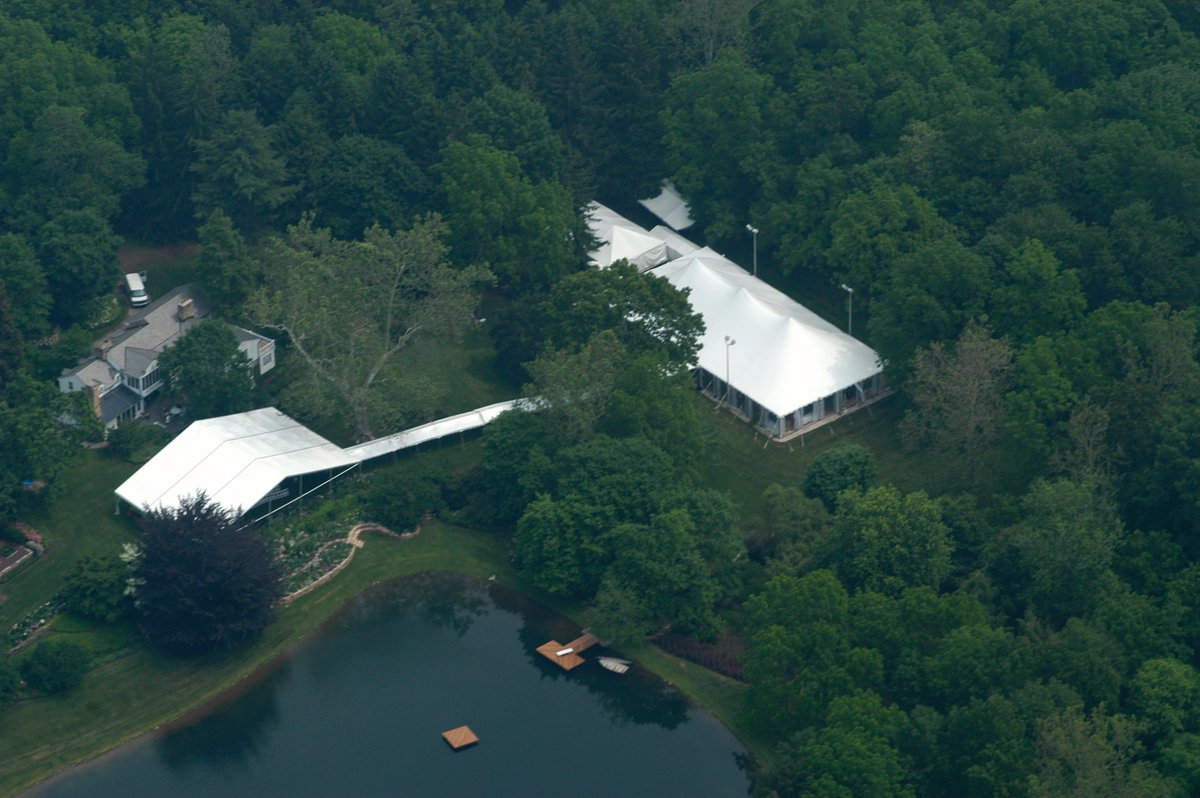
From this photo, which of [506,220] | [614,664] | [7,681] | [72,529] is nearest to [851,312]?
[506,220]

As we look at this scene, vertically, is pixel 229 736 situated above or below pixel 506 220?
below

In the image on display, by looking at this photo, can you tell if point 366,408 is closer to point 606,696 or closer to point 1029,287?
point 606,696

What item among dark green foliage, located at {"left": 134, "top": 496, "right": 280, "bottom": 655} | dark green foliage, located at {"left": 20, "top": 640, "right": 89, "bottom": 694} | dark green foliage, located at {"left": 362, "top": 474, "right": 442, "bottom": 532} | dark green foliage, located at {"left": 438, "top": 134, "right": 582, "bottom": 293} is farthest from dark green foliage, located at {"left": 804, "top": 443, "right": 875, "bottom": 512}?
dark green foliage, located at {"left": 20, "top": 640, "right": 89, "bottom": 694}

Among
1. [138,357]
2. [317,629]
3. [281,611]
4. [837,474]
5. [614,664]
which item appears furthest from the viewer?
[138,357]

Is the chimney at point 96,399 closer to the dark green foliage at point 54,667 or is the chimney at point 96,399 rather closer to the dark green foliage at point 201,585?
the dark green foliage at point 201,585

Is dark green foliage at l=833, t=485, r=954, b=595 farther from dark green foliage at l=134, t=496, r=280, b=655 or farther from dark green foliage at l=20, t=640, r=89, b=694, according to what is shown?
dark green foliage at l=20, t=640, r=89, b=694

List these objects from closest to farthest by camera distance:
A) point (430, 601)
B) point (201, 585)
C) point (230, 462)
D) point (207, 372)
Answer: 1. point (201, 585)
2. point (430, 601)
3. point (230, 462)
4. point (207, 372)

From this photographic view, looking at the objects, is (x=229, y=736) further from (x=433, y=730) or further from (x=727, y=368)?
(x=727, y=368)
